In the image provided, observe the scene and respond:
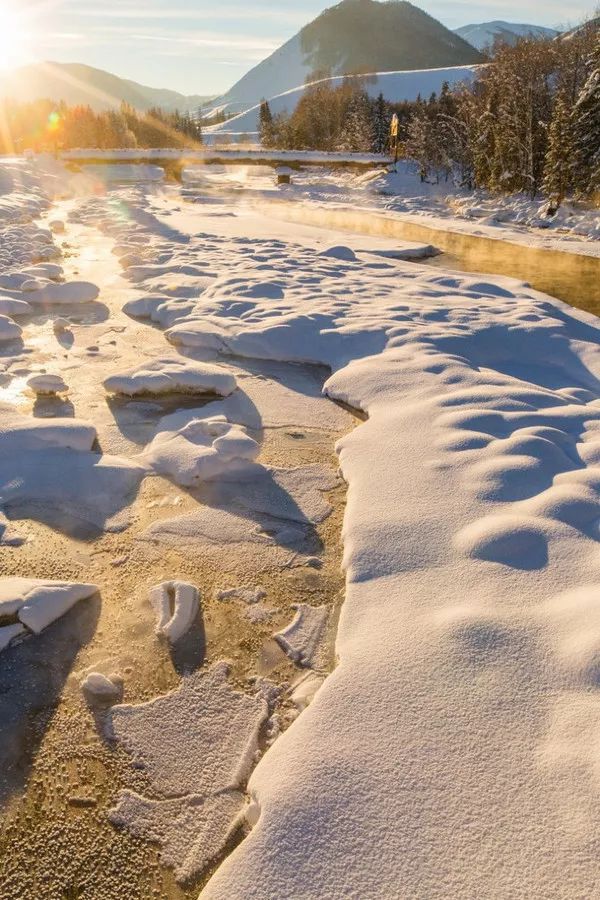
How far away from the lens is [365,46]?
160 meters

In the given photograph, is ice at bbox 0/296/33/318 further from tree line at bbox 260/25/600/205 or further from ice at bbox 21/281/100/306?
tree line at bbox 260/25/600/205

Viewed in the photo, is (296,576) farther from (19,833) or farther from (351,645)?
(19,833)

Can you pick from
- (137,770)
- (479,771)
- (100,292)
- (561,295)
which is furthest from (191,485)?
(561,295)

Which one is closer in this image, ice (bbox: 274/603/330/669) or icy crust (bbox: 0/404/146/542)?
ice (bbox: 274/603/330/669)

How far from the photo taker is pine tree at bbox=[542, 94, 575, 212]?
22.8 m

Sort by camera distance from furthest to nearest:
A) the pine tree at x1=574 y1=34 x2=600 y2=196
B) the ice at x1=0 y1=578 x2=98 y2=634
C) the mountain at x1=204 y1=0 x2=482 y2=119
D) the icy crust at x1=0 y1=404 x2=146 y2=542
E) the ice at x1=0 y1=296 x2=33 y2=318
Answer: the mountain at x1=204 y1=0 x2=482 y2=119 < the pine tree at x1=574 y1=34 x2=600 y2=196 < the ice at x1=0 y1=296 x2=33 y2=318 < the icy crust at x1=0 y1=404 x2=146 y2=542 < the ice at x1=0 y1=578 x2=98 y2=634

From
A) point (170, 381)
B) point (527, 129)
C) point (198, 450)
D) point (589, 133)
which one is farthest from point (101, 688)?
point (527, 129)

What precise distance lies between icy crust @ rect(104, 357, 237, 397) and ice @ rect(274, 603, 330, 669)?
316cm

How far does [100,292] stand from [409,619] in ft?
29.5

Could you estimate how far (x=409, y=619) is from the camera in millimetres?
2963

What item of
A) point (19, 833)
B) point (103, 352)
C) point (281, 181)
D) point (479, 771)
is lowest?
point (19, 833)

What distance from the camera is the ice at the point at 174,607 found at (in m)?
3.10

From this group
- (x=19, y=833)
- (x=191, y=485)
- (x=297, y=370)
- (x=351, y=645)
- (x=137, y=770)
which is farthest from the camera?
(x=297, y=370)

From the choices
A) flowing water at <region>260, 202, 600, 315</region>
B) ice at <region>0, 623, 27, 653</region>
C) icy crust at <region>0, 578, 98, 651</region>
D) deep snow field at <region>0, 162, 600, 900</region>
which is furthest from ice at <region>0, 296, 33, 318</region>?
flowing water at <region>260, 202, 600, 315</region>
